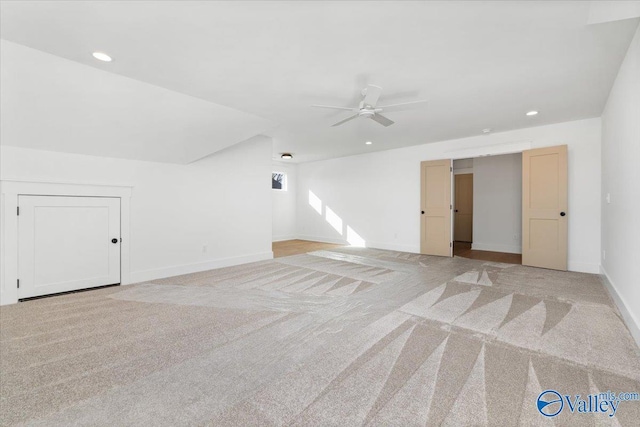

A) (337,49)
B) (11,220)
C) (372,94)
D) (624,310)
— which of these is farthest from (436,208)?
(11,220)

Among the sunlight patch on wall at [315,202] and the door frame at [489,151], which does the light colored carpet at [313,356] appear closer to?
the door frame at [489,151]

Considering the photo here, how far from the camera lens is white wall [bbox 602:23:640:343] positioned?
235 cm

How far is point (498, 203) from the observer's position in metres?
7.01

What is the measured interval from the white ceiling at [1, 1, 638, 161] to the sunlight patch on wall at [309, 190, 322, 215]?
15.8 feet

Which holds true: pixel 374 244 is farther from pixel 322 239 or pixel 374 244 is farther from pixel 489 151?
pixel 489 151

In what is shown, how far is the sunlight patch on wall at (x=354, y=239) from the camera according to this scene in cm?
773

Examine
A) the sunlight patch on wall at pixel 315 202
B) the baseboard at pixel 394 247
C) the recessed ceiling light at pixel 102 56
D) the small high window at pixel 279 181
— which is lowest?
the baseboard at pixel 394 247

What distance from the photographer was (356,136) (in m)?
5.72

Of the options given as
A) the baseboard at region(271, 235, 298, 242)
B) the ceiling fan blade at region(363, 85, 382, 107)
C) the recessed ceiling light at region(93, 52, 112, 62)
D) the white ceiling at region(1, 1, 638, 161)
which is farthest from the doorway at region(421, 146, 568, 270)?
the recessed ceiling light at region(93, 52, 112, 62)

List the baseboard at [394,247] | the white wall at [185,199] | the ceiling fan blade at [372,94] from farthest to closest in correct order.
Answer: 1. the baseboard at [394,247]
2. the white wall at [185,199]
3. the ceiling fan blade at [372,94]

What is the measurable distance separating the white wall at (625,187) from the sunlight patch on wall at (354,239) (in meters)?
4.79

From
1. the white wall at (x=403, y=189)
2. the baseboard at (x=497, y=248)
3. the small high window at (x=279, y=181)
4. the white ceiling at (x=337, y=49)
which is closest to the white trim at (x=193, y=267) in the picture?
the white ceiling at (x=337, y=49)

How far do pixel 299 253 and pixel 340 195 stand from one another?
241 centimetres

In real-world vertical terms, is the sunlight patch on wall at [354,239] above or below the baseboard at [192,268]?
above
